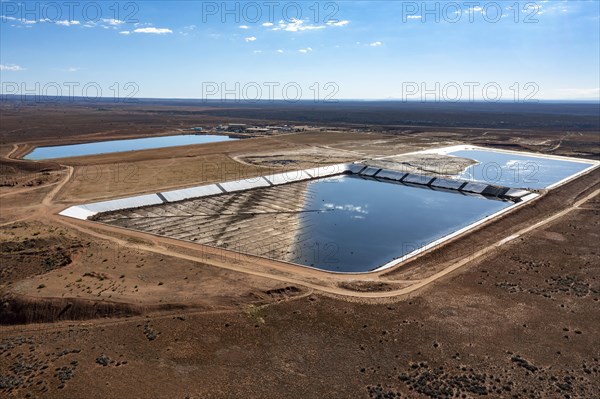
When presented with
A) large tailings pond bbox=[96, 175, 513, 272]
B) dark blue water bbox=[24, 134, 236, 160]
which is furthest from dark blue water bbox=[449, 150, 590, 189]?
dark blue water bbox=[24, 134, 236, 160]

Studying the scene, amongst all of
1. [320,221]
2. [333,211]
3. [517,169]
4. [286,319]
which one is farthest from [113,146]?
[286,319]

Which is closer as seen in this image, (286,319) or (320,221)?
(286,319)

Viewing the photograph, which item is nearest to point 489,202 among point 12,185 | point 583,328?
point 583,328

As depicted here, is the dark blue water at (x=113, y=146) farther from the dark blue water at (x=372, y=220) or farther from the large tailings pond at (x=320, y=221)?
the dark blue water at (x=372, y=220)

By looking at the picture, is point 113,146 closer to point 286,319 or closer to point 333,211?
point 333,211

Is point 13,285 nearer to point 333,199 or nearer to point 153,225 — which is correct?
point 153,225
